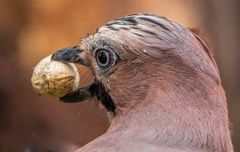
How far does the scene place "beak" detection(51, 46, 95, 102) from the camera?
487 cm

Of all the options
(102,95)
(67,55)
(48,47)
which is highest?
A: (67,55)

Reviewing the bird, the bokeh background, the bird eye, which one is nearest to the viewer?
the bird

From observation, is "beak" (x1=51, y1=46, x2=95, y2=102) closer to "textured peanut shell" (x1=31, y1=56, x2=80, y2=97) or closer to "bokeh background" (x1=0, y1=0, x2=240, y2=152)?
"textured peanut shell" (x1=31, y1=56, x2=80, y2=97)

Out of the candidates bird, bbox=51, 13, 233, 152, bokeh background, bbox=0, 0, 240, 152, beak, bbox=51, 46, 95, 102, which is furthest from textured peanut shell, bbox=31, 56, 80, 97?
bokeh background, bbox=0, 0, 240, 152

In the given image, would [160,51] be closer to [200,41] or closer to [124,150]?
[200,41]

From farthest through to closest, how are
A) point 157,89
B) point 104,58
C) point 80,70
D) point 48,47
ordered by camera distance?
point 48,47
point 80,70
point 104,58
point 157,89

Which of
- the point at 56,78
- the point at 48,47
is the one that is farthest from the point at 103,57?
the point at 48,47

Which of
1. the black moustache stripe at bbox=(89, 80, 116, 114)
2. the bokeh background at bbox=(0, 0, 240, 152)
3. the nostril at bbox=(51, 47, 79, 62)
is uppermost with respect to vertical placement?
the nostril at bbox=(51, 47, 79, 62)

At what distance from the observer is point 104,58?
15.5ft

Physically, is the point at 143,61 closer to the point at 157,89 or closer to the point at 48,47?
the point at 157,89

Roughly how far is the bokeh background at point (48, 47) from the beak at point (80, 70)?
105 centimetres

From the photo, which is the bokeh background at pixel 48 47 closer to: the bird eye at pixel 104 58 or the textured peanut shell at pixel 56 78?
the textured peanut shell at pixel 56 78

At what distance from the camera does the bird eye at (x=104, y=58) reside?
4.69 metres

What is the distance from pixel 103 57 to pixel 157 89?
32 cm
